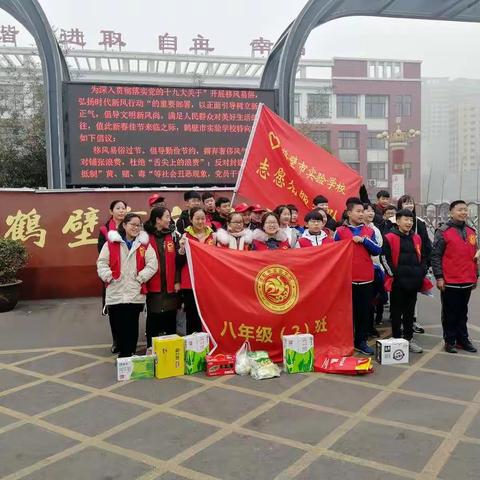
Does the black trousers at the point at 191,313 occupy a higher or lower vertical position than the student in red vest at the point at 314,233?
lower

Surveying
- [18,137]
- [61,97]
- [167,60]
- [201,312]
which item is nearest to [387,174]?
[167,60]

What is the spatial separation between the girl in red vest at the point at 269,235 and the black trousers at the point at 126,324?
1083 millimetres

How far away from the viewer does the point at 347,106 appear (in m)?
42.2

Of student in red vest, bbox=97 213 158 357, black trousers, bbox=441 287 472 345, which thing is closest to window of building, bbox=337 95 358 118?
black trousers, bbox=441 287 472 345

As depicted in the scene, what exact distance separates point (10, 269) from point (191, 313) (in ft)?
9.69

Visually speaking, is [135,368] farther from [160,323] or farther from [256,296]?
[256,296]

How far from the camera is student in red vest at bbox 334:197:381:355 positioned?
432 cm

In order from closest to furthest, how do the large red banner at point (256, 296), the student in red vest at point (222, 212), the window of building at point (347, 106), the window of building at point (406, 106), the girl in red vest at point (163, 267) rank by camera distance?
the large red banner at point (256, 296), the girl in red vest at point (163, 267), the student in red vest at point (222, 212), the window of building at point (347, 106), the window of building at point (406, 106)

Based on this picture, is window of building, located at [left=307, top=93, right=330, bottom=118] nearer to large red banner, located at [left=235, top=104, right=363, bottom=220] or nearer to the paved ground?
large red banner, located at [left=235, top=104, right=363, bottom=220]

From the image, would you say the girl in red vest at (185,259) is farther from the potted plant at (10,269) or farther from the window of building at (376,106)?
the window of building at (376,106)

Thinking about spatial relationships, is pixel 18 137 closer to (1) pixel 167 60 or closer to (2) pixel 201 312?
(2) pixel 201 312

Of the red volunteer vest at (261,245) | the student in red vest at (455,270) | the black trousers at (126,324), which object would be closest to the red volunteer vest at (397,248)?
the student in red vest at (455,270)

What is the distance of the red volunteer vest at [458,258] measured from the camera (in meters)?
4.34

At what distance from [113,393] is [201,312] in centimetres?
88
